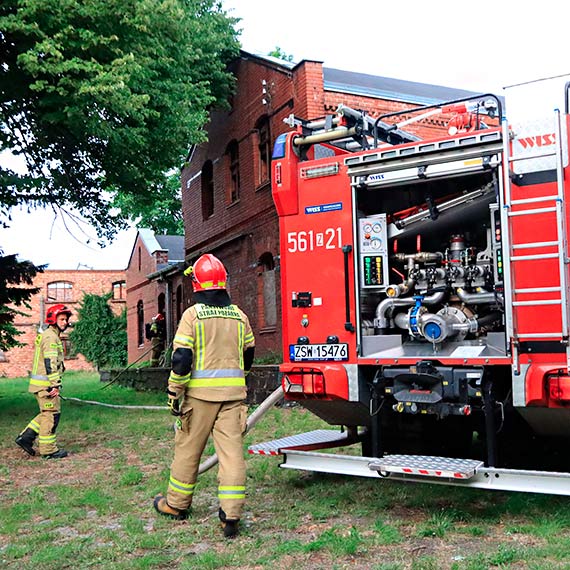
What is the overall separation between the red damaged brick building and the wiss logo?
415 inches

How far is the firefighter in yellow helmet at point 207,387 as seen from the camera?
5.53 metres

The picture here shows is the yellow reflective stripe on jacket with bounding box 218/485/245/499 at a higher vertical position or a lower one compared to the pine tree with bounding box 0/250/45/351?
lower

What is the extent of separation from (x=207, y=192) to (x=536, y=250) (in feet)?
60.8

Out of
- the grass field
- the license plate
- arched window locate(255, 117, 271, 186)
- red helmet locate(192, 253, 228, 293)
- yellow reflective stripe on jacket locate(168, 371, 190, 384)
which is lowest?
the grass field

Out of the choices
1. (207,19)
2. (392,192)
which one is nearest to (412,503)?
(392,192)

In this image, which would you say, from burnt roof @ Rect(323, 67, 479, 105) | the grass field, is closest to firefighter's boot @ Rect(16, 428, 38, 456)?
the grass field

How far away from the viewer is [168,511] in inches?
231

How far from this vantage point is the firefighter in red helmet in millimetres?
9133

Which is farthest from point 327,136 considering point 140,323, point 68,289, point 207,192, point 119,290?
point 68,289

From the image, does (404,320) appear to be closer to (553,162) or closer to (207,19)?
(553,162)

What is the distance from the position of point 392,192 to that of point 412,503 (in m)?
2.62

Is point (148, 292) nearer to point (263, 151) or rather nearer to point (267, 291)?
point (267, 291)

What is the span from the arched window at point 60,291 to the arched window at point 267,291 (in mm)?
26265

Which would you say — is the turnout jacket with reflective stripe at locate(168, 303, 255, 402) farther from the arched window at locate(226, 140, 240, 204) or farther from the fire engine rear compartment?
the arched window at locate(226, 140, 240, 204)
